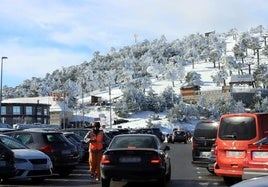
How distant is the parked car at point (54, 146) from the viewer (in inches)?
647

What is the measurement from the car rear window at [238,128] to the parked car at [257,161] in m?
1.98

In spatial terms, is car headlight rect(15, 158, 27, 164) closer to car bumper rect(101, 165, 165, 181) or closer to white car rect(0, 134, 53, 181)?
white car rect(0, 134, 53, 181)

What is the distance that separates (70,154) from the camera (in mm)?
16828

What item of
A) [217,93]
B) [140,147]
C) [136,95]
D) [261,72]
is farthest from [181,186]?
[261,72]

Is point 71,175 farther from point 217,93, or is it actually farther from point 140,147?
point 217,93

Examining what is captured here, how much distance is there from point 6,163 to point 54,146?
10.9 feet

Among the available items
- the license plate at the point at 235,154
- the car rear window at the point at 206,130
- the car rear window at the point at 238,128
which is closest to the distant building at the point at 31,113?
the car rear window at the point at 206,130

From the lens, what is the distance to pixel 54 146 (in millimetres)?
16500

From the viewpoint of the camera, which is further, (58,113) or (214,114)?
(214,114)

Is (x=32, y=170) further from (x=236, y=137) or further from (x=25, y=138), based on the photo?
(x=236, y=137)

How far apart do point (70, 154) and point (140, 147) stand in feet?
10.8

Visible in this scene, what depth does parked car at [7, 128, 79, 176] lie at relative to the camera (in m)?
16.4

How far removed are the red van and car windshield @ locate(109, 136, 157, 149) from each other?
1.81 meters

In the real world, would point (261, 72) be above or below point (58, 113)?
above
